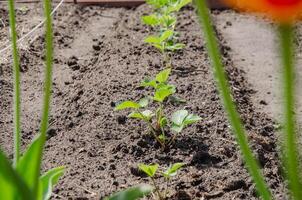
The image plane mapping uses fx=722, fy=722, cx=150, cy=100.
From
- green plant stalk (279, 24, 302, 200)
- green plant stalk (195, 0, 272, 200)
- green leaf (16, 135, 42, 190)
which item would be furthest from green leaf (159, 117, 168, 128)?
→ green plant stalk (279, 24, 302, 200)

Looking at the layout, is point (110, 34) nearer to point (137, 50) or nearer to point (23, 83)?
point (137, 50)

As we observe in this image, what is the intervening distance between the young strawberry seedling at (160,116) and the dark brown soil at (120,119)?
0.04 m

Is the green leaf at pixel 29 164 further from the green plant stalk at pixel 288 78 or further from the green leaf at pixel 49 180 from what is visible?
the green plant stalk at pixel 288 78

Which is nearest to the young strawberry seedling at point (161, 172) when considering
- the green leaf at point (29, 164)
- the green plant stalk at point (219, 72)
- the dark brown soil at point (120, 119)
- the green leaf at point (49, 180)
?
the dark brown soil at point (120, 119)

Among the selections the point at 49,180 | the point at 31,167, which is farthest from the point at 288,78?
the point at 49,180

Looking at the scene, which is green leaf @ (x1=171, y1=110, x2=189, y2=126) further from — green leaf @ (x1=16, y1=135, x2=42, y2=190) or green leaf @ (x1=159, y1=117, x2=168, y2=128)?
green leaf @ (x1=16, y1=135, x2=42, y2=190)

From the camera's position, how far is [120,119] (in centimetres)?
269

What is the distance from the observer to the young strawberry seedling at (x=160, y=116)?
7.54 feet

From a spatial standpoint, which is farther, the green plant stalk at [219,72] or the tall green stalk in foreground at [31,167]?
the tall green stalk in foreground at [31,167]

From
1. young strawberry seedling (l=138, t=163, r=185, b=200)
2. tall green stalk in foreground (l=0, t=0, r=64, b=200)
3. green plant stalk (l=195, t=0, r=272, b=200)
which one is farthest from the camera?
young strawberry seedling (l=138, t=163, r=185, b=200)

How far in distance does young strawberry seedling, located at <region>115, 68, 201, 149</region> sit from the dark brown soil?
0.14ft

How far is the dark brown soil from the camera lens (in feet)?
7.17

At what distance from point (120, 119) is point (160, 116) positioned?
0.26 metres

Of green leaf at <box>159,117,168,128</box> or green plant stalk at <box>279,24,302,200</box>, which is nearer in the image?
green plant stalk at <box>279,24,302,200</box>
